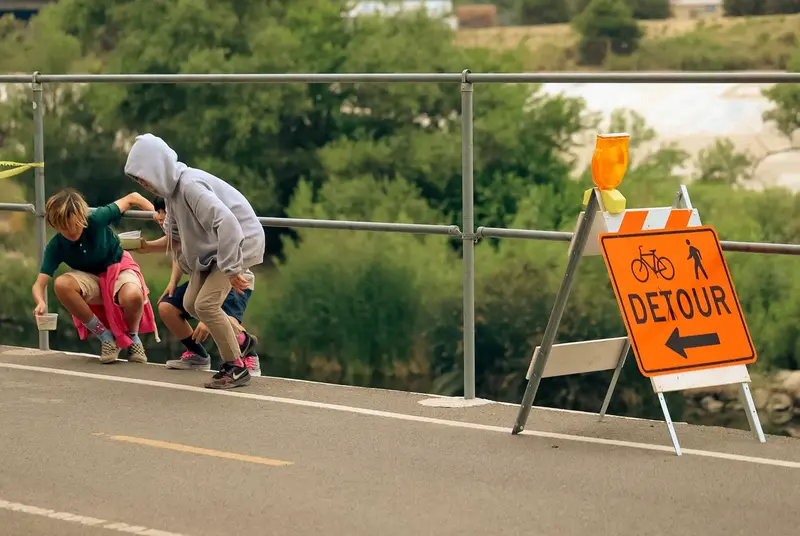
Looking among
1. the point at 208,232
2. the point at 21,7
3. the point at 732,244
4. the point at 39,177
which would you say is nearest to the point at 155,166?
the point at 208,232

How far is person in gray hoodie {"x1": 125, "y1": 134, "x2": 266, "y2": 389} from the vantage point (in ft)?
27.1

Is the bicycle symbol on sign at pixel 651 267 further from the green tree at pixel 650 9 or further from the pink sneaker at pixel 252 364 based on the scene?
the green tree at pixel 650 9

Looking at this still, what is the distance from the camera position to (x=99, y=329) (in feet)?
31.3

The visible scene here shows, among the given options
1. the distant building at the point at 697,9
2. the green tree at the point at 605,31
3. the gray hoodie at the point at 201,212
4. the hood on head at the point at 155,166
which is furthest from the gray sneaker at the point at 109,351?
the distant building at the point at 697,9

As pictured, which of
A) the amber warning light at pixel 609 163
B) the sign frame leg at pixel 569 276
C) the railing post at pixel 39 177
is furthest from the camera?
the railing post at pixel 39 177

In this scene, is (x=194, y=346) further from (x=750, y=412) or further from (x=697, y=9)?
(x=697, y=9)

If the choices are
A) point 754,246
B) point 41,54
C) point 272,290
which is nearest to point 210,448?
point 754,246

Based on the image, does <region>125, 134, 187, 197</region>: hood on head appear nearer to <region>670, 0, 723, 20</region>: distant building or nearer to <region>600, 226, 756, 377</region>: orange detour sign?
<region>600, 226, 756, 377</region>: orange detour sign

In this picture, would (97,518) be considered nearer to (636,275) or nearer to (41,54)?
(636,275)

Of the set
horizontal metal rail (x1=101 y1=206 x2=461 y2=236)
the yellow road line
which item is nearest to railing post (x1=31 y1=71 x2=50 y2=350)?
horizontal metal rail (x1=101 y1=206 x2=461 y2=236)

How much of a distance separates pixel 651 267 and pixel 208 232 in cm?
245

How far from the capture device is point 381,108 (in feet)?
137

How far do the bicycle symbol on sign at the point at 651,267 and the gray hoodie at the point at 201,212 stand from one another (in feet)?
7.21

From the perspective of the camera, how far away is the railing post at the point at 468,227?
810 centimetres
